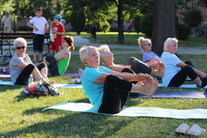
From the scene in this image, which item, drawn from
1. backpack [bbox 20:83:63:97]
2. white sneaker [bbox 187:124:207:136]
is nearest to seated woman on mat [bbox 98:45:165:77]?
backpack [bbox 20:83:63:97]

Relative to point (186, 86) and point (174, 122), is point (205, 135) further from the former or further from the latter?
point (186, 86)

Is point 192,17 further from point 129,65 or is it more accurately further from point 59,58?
point 129,65

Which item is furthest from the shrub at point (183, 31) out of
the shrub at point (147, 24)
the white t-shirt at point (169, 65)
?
the white t-shirt at point (169, 65)

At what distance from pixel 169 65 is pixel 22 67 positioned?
3.32m

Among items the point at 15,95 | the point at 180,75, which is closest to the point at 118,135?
the point at 15,95

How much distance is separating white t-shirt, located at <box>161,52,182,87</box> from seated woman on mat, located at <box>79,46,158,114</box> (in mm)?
2911

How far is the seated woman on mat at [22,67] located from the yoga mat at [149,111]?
1978 mm

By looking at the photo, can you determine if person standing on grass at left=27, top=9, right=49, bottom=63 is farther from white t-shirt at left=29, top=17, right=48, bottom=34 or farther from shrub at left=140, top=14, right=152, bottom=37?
shrub at left=140, top=14, right=152, bottom=37

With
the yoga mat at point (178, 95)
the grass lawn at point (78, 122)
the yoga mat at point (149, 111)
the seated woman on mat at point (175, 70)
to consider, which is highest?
the seated woman on mat at point (175, 70)

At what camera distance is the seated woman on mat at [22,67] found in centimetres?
824

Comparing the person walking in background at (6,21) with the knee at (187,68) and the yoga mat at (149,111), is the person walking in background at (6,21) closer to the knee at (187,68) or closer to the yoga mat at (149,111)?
the knee at (187,68)

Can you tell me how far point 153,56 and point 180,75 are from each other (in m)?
0.92

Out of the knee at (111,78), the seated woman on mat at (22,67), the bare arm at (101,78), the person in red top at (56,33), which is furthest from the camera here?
the person in red top at (56,33)

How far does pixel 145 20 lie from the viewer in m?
33.0
